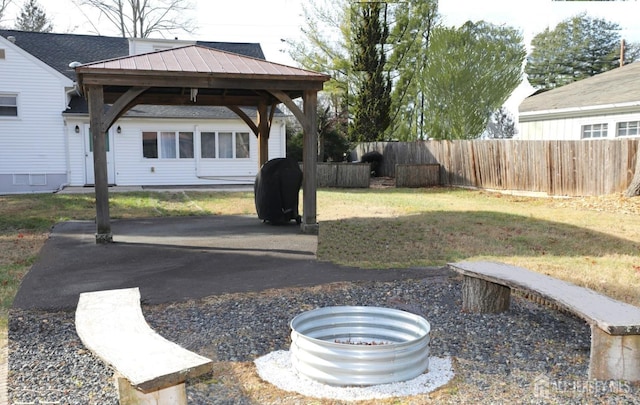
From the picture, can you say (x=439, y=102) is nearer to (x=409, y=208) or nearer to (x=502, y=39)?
(x=502, y=39)

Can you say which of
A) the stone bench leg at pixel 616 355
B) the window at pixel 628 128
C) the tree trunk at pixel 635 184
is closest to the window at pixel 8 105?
the tree trunk at pixel 635 184

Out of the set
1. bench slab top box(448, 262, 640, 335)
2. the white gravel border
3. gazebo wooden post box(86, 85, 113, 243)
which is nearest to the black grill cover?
gazebo wooden post box(86, 85, 113, 243)

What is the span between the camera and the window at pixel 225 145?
2111cm

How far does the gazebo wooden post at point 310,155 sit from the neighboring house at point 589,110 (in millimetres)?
11741

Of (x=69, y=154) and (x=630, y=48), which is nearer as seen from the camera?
(x=69, y=154)

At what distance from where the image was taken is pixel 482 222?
35.9 feet

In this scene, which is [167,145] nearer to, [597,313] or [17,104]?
[17,104]

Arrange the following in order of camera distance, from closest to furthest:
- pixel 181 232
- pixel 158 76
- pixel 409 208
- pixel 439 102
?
pixel 158 76, pixel 181 232, pixel 409 208, pixel 439 102

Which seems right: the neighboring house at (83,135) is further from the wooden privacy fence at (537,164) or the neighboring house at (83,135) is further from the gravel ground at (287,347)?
the gravel ground at (287,347)

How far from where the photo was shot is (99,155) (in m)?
8.36

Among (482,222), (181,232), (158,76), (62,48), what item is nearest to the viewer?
(158,76)

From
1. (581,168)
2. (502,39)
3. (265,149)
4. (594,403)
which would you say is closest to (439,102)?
(502,39)

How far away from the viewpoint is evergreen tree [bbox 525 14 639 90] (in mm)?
43562

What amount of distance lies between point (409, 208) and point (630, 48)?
40.7 meters
